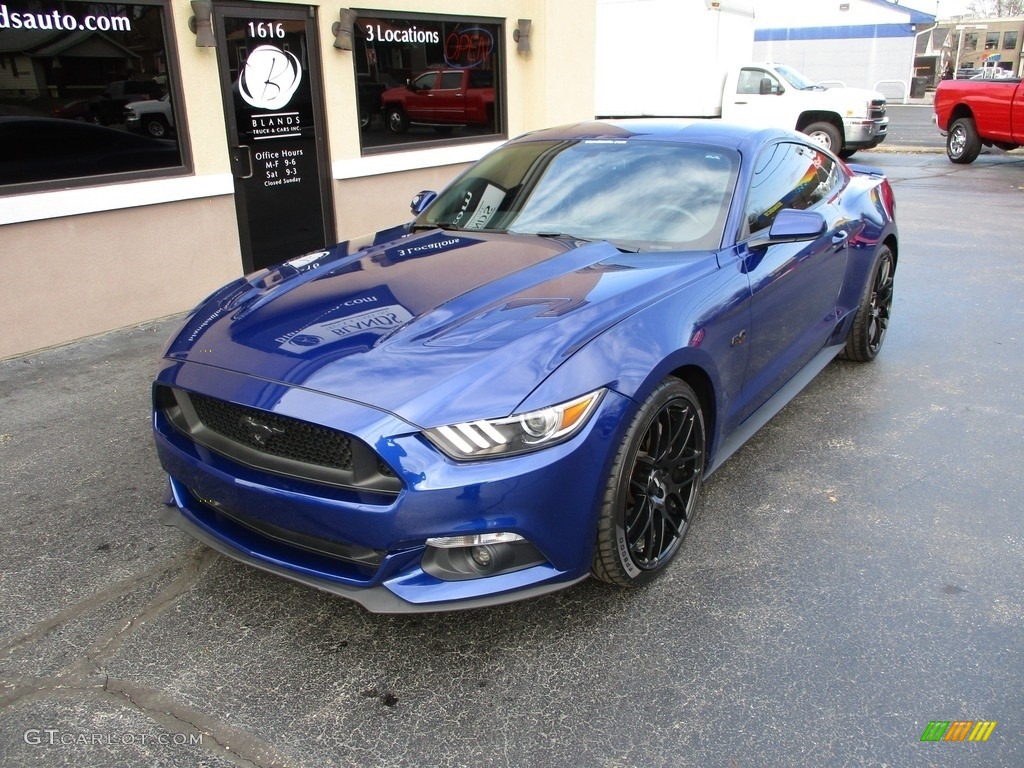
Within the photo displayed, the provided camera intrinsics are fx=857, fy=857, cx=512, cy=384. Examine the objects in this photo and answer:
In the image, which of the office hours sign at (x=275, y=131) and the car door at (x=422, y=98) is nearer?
the office hours sign at (x=275, y=131)

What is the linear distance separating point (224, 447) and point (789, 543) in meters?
2.19

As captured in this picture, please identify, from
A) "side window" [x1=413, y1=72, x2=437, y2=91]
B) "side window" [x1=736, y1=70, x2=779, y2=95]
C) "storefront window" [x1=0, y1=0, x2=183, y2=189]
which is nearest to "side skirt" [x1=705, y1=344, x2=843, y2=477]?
"storefront window" [x1=0, y1=0, x2=183, y2=189]

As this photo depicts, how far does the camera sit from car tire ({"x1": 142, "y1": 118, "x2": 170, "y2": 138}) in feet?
21.2

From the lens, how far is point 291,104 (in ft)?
24.3

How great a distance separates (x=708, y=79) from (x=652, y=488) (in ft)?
53.7

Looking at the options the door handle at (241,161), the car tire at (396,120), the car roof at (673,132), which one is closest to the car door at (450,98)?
the car tire at (396,120)

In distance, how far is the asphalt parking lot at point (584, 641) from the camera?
2426 mm

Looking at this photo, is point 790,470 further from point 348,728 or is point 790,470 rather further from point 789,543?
point 348,728

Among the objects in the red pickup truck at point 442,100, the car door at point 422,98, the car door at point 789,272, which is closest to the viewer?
the car door at point 789,272

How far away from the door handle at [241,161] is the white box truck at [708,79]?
1176 cm

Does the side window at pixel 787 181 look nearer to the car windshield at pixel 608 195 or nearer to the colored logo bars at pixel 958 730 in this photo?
the car windshield at pixel 608 195

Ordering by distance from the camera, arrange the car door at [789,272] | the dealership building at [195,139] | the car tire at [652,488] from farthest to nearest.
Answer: the dealership building at [195,139], the car door at [789,272], the car tire at [652,488]

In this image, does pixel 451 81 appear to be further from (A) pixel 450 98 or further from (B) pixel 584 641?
(B) pixel 584 641

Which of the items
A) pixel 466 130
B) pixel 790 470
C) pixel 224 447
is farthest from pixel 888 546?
pixel 466 130
